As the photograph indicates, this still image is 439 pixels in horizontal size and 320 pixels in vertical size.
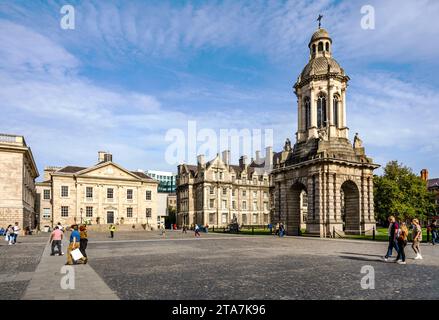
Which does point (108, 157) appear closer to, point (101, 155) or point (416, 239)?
point (101, 155)

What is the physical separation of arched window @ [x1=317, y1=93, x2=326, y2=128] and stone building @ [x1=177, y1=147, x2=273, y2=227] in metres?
37.6

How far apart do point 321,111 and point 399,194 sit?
30.9m

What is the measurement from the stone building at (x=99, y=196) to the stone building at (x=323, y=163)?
116ft

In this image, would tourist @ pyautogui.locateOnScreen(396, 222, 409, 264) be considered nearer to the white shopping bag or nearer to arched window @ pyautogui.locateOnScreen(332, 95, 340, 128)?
the white shopping bag

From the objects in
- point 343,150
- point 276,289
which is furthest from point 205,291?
point 343,150

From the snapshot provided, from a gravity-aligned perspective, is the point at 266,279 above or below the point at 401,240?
below

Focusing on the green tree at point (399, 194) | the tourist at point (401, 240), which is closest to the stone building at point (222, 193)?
the green tree at point (399, 194)

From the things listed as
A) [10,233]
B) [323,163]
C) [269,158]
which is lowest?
[10,233]

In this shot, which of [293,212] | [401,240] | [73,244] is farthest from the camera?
[293,212]

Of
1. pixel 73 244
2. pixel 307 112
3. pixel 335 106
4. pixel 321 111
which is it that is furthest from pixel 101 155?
pixel 73 244

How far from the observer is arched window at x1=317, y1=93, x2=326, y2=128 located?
38594 mm

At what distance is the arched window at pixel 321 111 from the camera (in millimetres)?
38594

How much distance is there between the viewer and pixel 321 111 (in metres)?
38.8

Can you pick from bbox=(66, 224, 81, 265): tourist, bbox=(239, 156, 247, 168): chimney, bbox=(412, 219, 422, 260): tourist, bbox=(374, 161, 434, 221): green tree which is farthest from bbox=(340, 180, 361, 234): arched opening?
bbox=(239, 156, 247, 168): chimney
